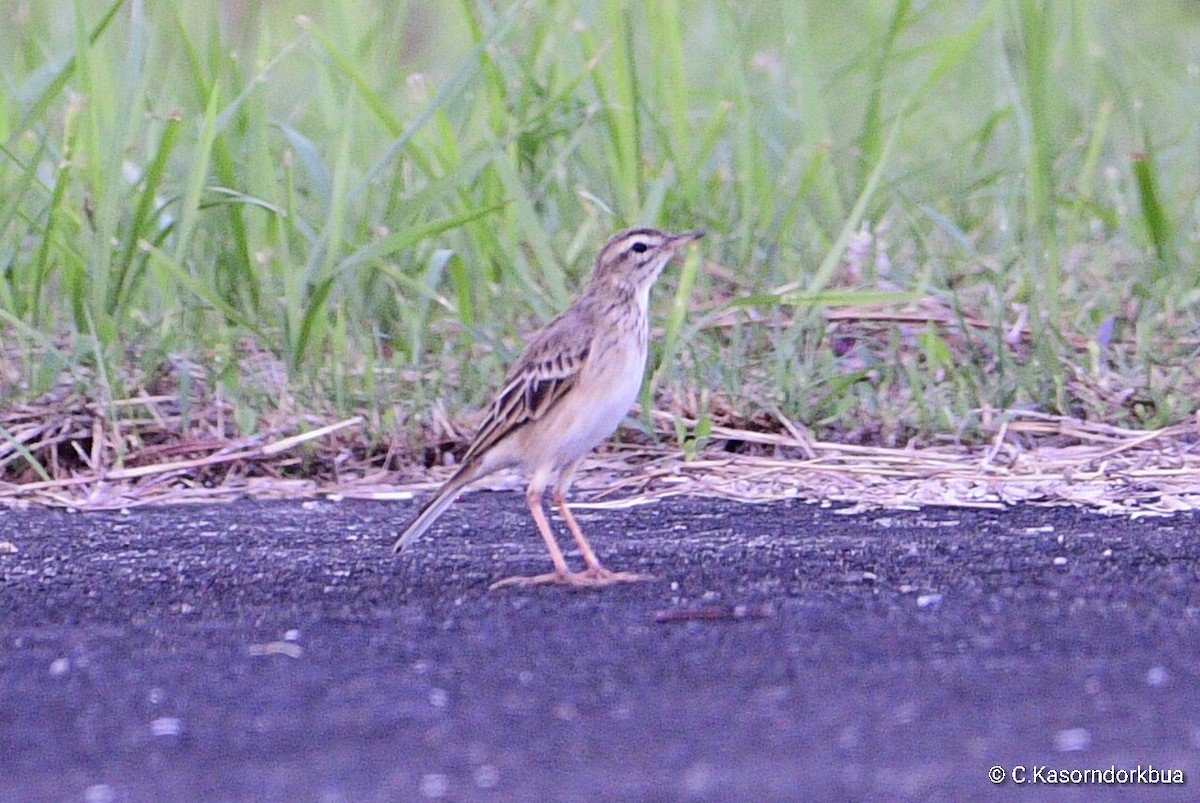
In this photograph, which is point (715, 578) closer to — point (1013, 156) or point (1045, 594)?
point (1045, 594)

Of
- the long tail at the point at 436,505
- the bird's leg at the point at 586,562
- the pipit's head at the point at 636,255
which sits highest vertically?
the pipit's head at the point at 636,255

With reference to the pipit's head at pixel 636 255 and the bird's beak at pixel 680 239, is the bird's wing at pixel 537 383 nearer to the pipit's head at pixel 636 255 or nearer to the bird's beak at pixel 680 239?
the pipit's head at pixel 636 255

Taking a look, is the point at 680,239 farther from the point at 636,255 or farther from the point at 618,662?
the point at 618,662

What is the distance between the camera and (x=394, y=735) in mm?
2920

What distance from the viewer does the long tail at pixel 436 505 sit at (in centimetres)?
461

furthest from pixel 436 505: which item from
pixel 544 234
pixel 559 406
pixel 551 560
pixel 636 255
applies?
pixel 544 234

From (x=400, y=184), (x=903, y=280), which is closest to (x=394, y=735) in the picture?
(x=400, y=184)

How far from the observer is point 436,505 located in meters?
4.64

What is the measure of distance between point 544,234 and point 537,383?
2256mm

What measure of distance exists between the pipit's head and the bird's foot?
1218mm

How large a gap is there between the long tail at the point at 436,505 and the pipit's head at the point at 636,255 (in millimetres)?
790

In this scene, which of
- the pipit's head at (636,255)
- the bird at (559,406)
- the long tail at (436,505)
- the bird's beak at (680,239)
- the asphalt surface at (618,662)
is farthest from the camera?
the bird's beak at (680,239)

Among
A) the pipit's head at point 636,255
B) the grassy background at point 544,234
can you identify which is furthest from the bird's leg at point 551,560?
the grassy background at point 544,234

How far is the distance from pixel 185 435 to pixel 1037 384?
8.54 ft
